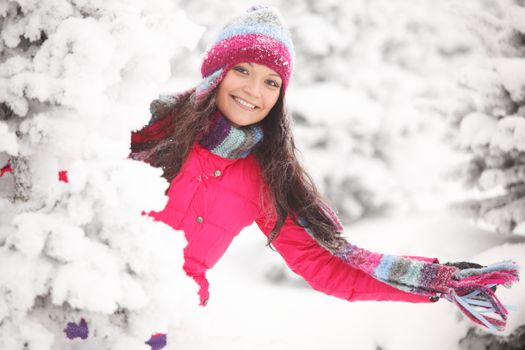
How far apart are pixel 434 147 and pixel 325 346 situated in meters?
6.87

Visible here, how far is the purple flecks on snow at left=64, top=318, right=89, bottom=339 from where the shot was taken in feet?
4.50

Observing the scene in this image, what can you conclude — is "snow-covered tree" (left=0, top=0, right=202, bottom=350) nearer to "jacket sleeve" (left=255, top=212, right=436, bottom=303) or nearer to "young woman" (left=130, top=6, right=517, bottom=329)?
"young woman" (left=130, top=6, right=517, bottom=329)

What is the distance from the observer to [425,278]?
2137 mm

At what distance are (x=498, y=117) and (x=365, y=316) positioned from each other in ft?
6.59

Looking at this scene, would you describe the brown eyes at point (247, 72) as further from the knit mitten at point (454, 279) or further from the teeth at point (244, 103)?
the knit mitten at point (454, 279)

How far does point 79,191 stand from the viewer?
1.18m

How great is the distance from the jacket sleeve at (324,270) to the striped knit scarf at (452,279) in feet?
0.22

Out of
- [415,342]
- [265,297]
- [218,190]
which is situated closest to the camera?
[218,190]

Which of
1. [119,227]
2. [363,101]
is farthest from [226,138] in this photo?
[363,101]

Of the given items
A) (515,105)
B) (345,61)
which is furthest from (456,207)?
(345,61)

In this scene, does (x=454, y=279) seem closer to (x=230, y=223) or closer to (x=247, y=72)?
(x=230, y=223)

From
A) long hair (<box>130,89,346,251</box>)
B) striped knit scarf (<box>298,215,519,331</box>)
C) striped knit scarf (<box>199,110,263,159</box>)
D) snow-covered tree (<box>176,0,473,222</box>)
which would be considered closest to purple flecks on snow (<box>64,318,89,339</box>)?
long hair (<box>130,89,346,251</box>)

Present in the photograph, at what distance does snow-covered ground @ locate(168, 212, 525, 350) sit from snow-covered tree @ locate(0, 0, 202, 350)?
1.01m

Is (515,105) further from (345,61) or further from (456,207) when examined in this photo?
(345,61)
